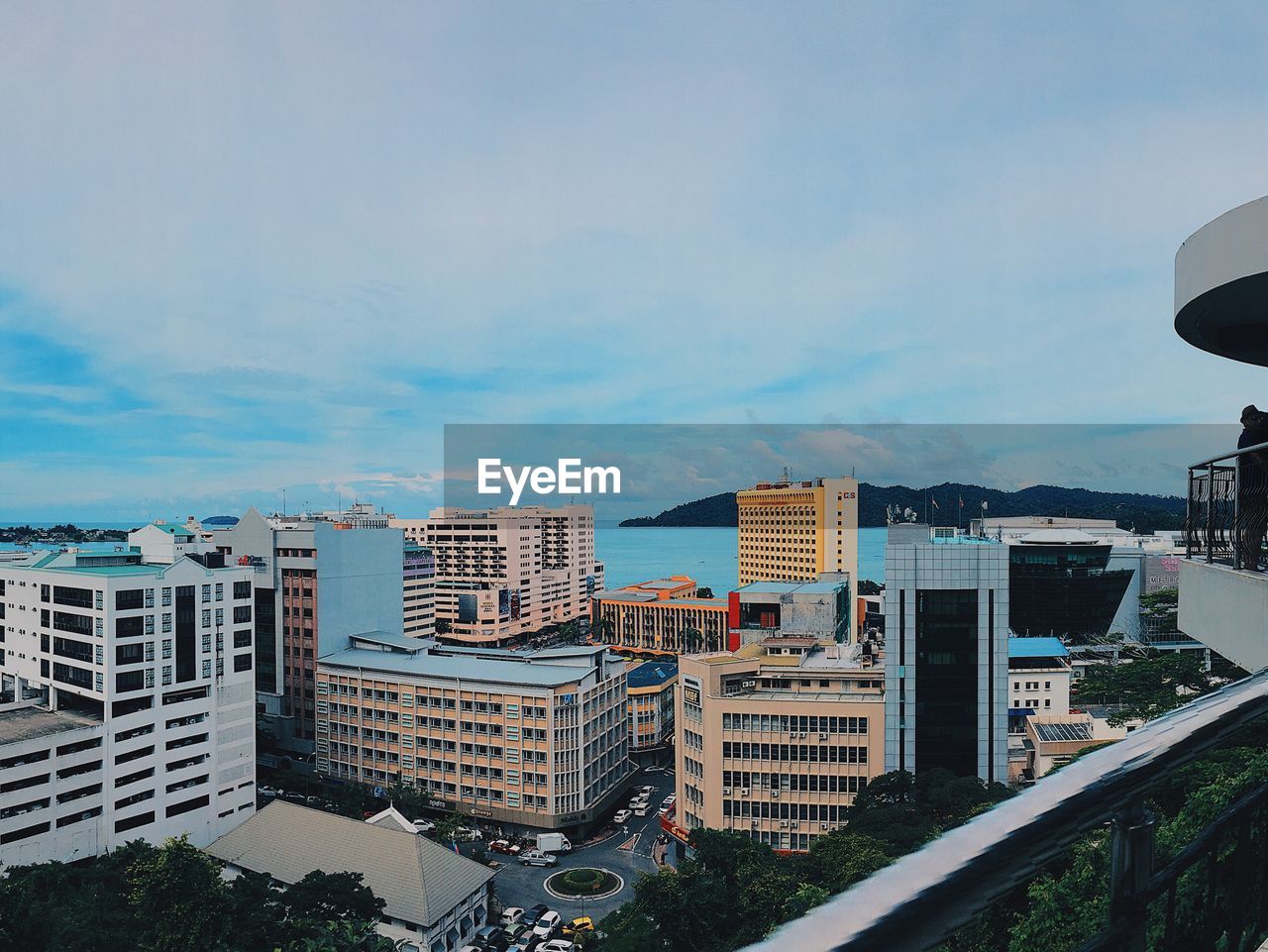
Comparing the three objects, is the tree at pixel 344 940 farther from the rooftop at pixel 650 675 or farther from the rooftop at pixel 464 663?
the rooftop at pixel 650 675

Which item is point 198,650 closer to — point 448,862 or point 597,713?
point 448,862

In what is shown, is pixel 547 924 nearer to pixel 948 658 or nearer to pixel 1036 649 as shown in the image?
pixel 948 658

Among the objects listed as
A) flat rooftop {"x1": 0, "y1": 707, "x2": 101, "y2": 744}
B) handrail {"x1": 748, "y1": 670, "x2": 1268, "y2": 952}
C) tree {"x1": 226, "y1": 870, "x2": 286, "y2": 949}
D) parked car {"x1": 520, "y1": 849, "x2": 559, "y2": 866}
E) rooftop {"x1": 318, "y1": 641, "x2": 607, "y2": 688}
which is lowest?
parked car {"x1": 520, "y1": 849, "x2": 559, "y2": 866}

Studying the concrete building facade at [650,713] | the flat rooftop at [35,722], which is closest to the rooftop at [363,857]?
the flat rooftop at [35,722]

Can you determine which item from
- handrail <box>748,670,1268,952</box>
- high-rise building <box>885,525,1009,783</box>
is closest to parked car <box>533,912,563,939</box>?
high-rise building <box>885,525,1009,783</box>

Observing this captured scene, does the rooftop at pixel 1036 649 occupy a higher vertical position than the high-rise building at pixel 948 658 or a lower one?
lower

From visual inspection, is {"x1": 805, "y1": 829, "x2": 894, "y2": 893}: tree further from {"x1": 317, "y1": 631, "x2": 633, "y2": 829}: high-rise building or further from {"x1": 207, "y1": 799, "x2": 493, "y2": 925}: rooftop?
{"x1": 317, "y1": 631, "x2": 633, "y2": 829}: high-rise building
